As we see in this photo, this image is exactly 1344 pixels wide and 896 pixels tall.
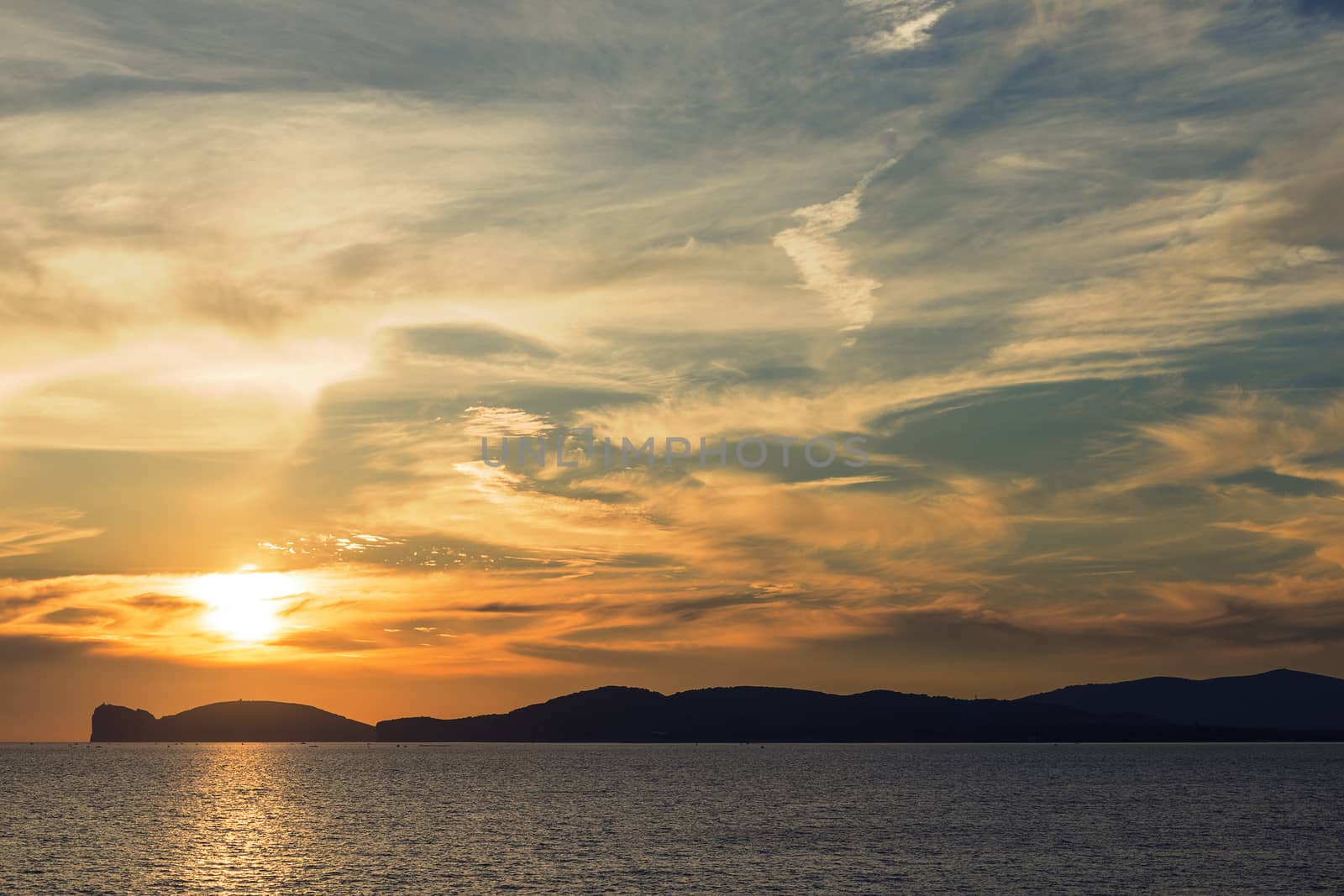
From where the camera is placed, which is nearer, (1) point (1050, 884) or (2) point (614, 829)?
(1) point (1050, 884)

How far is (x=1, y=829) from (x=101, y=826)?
14.1 m

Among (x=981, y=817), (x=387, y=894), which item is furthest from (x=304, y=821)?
(x=981, y=817)

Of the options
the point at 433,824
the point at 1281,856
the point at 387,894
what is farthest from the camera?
the point at 433,824

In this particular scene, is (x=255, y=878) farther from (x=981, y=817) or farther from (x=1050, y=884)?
(x=981, y=817)

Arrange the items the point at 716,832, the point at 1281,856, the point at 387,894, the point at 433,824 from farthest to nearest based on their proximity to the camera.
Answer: the point at 433,824 → the point at 716,832 → the point at 1281,856 → the point at 387,894

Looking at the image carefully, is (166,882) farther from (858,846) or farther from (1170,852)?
(1170,852)

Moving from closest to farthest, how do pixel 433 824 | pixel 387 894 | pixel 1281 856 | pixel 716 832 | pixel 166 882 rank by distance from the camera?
pixel 387 894 → pixel 166 882 → pixel 1281 856 → pixel 716 832 → pixel 433 824

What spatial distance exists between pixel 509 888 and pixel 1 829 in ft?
340

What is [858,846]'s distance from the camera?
14938 cm

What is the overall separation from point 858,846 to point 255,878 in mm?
70571

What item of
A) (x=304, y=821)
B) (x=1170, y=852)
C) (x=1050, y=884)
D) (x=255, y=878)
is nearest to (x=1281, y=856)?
(x=1170, y=852)

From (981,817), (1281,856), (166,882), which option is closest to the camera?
(166,882)

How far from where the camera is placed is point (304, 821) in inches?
7657

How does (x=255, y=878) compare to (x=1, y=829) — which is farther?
(x=1, y=829)
